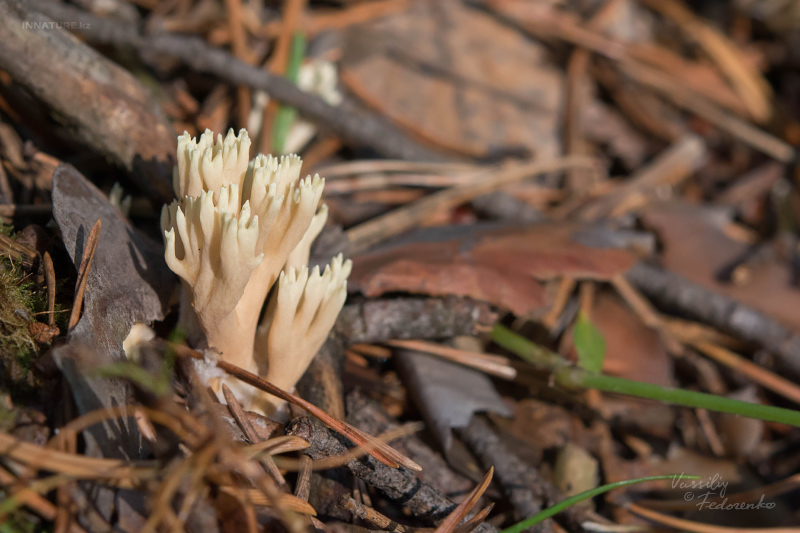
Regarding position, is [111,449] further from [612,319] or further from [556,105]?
[556,105]

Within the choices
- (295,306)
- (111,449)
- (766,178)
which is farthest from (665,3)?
(111,449)

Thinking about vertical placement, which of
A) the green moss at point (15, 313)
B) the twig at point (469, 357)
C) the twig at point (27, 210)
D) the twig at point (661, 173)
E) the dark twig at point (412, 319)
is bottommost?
the twig at point (469, 357)

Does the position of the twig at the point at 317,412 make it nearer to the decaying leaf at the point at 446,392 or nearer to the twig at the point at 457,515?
the twig at the point at 457,515

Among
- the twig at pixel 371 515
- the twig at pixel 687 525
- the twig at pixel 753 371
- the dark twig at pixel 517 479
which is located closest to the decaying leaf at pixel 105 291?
the twig at pixel 371 515

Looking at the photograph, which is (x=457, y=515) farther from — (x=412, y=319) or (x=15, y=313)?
(x=15, y=313)

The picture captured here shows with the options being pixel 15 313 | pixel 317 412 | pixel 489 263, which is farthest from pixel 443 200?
pixel 15 313

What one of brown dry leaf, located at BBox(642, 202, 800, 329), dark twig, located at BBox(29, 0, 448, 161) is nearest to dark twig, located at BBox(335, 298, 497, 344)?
dark twig, located at BBox(29, 0, 448, 161)
